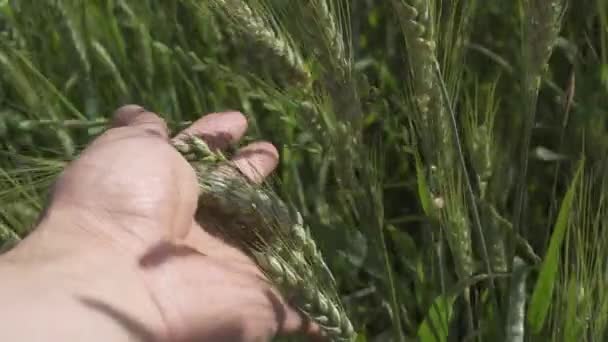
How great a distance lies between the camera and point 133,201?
87 cm

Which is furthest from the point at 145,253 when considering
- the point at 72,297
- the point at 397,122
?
the point at 397,122

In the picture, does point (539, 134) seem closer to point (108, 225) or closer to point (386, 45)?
point (386, 45)

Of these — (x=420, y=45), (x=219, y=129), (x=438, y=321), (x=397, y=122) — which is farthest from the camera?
(x=397, y=122)

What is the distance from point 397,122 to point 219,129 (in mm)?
220

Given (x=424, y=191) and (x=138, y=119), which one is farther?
(x=138, y=119)

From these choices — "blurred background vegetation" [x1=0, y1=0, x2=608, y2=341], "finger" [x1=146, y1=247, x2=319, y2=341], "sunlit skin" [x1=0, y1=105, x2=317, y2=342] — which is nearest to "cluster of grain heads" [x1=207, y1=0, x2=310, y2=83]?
"blurred background vegetation" [x1=0, y1=0, x2=608, y2=341]

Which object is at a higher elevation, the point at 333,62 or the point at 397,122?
the point at 333,62

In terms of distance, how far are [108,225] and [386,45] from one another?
16.6 inches

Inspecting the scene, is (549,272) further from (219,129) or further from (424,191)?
(219,129)

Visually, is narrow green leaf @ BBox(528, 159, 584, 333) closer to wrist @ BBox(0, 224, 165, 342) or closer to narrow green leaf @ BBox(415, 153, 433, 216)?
narrow green leaf @ BBox(415, 153, 433, 216)

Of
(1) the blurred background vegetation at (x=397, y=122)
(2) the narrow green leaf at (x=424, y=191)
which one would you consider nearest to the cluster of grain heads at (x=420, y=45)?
(1) the blurred background vegetation at (x=397, y=122)

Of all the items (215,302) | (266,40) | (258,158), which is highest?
(266,40)

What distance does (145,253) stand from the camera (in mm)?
836

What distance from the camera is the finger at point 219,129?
2.84 ft
